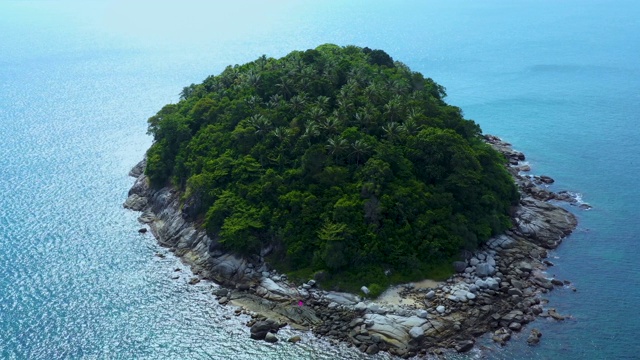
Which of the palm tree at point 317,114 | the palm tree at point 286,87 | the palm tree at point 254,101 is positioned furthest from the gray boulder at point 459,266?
the palm tree at point 254,101

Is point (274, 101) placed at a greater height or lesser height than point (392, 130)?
greater

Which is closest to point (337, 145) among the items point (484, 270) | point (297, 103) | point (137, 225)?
point (297, 103)

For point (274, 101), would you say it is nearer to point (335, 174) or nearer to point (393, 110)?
point (393, 110)

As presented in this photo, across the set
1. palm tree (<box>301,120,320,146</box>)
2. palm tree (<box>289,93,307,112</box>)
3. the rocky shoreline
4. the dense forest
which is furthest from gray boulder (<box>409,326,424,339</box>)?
palm tree (<box>289,93,307,112</box>)

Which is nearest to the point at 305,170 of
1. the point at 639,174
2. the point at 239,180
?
the point at 239,180

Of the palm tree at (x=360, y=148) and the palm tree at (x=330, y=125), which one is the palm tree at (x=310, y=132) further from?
the palm tree at (x=360, y=148)

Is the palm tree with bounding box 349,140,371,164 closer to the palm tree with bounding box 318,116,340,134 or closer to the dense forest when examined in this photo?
the dense forest
